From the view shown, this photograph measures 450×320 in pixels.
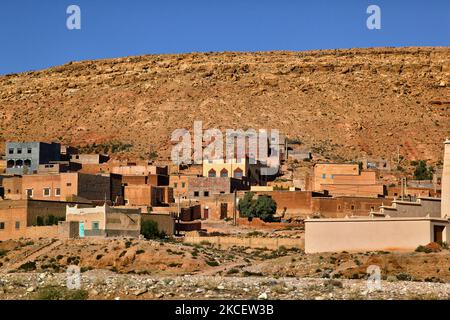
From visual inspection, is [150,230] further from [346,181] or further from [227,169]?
[227,169]

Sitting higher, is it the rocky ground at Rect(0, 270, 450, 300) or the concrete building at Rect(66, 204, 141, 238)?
the concrete building at Rect(66, 204, 141, 238)

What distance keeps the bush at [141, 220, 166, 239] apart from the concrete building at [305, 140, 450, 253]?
1025cm

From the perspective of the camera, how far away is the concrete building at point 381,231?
50.4 m

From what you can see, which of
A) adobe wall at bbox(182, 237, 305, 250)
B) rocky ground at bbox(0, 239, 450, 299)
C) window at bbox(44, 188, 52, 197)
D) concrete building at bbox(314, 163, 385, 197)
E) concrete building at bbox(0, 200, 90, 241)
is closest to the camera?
rocky ground at bbox(0, 239, 450, 299)

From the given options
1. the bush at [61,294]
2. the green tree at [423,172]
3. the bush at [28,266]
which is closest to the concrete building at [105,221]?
the bush at [28,266]

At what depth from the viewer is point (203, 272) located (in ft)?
165

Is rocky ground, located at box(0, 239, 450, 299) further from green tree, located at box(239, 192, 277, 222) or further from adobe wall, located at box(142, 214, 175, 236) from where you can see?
green tree, located at box(239, 192, 277, 222)

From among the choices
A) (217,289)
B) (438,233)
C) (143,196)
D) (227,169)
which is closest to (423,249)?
(438,233)

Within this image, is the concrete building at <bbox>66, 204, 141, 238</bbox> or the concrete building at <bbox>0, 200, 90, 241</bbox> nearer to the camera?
the concrete building at <bbox>66, 204, 141, 238</bbox>

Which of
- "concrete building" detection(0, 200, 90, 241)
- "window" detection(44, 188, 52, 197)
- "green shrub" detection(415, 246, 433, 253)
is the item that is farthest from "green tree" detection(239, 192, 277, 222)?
"green shrub" detection(415, 246, 433, 253)

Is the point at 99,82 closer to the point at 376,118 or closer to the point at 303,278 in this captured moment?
the point at 376,118

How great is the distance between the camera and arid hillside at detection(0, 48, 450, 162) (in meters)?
104

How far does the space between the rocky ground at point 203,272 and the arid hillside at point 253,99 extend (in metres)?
42.1
